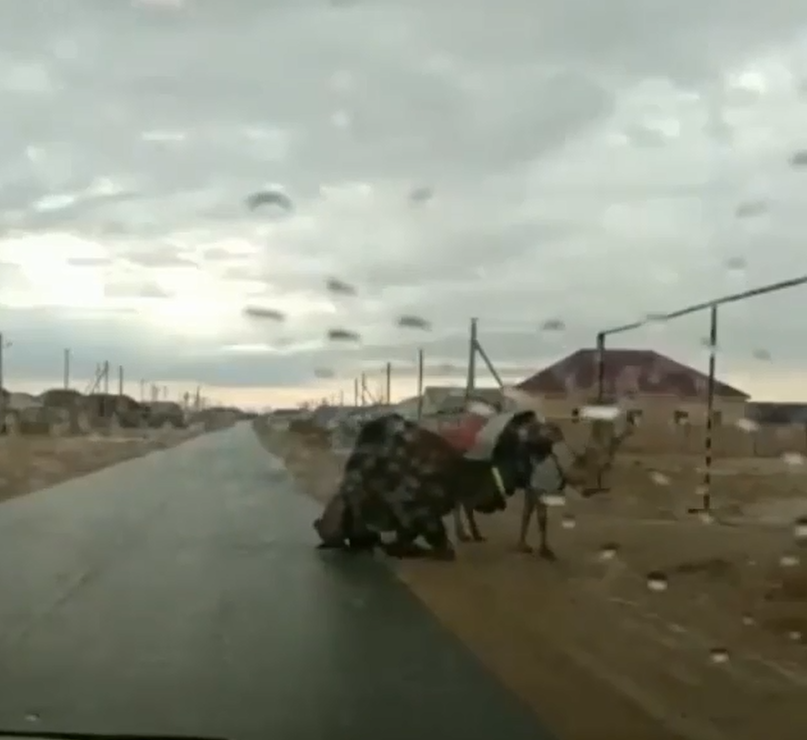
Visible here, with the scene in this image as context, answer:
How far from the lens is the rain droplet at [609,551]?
18.5 m

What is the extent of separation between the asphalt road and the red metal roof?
156 inches

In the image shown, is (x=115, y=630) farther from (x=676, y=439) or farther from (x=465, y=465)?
(x=676, y=439)

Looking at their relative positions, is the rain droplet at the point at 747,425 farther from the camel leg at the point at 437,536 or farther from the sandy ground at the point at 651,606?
the camel leg at the point at 437,536

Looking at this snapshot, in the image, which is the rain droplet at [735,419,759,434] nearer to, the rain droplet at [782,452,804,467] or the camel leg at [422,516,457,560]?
the rain droplet at [782,452,804,467]

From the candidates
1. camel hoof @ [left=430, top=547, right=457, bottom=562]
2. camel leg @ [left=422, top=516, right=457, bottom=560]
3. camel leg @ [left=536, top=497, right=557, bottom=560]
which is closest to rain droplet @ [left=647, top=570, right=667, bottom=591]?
camel leg @ [left=536, top=497, right=557, bottom=560]

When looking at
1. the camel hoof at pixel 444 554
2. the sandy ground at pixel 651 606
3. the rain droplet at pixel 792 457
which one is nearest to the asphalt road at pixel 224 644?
the sandy ground at pixel 651 606

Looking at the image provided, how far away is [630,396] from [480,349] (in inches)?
159

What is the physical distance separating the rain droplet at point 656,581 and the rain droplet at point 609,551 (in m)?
1.29

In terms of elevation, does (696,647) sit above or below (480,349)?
below

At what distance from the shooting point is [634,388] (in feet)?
71.2

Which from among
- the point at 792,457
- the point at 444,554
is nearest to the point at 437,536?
the point at 444,554

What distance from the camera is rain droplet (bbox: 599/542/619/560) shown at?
1852 cm

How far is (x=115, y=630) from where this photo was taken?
12125mm

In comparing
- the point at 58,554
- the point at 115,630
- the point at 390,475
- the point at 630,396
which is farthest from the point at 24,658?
the point at 630,396
